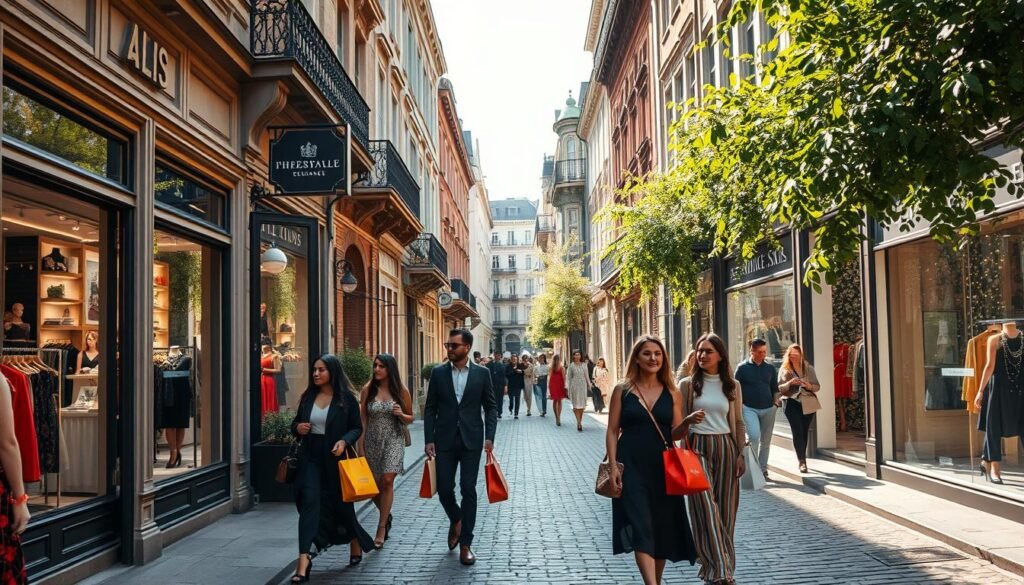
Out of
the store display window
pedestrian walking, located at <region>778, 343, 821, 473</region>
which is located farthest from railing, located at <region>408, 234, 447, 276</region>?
the store display window

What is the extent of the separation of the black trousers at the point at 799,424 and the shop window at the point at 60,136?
871 cm

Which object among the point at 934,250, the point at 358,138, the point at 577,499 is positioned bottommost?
the point at 577,499

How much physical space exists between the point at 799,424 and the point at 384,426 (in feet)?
20.5

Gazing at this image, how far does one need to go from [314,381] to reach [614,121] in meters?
31.8

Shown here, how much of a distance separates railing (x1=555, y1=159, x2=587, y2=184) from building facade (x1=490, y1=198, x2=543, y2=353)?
53045mm

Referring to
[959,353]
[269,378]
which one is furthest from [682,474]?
[269,378]

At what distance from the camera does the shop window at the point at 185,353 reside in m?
8.53

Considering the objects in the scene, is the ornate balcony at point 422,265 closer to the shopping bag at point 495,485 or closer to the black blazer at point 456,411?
the black blazer at point 456,411

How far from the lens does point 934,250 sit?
10688 millimetres

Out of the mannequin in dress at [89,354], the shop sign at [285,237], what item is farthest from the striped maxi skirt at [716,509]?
→ the shop sign at [285,237]

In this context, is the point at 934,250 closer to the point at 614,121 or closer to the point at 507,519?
the point at 507,519

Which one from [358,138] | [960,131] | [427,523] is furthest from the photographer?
[358,138]

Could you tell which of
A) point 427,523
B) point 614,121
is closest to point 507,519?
point 427,523

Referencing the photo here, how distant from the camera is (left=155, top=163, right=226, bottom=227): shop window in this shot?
27.7 feet
